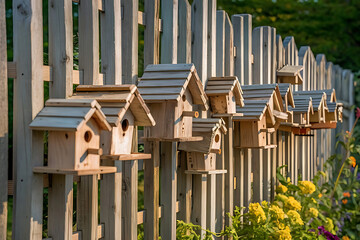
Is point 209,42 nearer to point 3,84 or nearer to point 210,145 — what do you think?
point 210,145

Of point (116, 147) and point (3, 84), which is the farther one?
point (116, 147)

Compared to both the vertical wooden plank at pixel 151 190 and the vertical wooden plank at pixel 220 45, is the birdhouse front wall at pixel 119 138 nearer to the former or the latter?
the vertical wooden plank at pixel 151 190

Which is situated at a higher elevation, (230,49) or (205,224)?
(230,49)

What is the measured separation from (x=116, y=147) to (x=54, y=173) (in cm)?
32

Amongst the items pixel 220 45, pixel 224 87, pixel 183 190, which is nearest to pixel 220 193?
pixel 183 190

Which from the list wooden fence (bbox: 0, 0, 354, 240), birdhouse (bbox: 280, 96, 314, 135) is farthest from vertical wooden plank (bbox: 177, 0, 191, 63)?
birdhouse (bbox: 280, 96, 314, 135)

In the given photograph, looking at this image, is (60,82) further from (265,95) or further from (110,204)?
(265,95)

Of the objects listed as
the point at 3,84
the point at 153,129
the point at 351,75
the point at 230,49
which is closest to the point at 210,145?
the point at 153,129

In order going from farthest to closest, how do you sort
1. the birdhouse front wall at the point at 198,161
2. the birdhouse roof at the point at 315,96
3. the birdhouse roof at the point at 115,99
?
1. the birdhouse roof at the point at 315,96
2. the birdhouse front wall at the point at 198,161
3. the birdhouse roof at the point at 115,99

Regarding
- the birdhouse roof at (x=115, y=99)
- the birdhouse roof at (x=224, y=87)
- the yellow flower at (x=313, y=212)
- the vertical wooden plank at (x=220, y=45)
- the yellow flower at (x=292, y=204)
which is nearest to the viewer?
the birdhouse roof at (x=115, y=99)

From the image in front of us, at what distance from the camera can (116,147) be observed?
2529mm

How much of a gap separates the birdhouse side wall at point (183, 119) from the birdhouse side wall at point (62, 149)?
88 cm

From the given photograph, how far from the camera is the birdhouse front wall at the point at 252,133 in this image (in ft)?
14.1

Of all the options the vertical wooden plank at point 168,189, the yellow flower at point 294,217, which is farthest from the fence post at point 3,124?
the yellow flower at point 294,217
